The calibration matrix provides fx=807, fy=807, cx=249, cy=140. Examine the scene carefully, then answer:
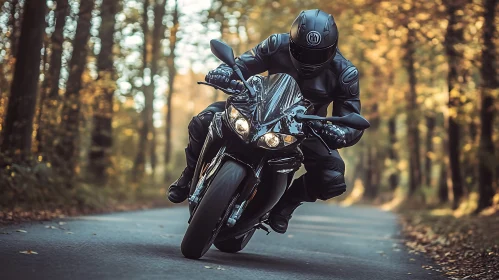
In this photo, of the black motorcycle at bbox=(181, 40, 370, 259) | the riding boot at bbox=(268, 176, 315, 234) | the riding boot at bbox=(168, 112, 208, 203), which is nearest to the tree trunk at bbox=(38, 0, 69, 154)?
the riding boot at bbox=(168, 112, 208, 203)

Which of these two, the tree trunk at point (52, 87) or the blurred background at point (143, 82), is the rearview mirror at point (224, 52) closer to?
the blurred background at point (143, 82)

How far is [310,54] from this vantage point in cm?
725

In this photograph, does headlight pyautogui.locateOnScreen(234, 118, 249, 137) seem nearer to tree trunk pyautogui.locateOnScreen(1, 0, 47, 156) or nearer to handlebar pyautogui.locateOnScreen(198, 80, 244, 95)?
handlebar pyautogui.locateOnScreen(198, 80, 244, 95)

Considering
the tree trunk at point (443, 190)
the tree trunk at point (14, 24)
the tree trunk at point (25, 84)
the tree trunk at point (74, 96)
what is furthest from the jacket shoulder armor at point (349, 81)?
the tree trunk at point (443, 190)

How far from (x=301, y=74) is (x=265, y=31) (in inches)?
931

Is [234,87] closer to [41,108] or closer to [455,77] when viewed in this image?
[41,108]

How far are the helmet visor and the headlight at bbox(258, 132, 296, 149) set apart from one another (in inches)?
33.0

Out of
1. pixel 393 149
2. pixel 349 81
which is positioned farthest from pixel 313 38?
pixel 393 149

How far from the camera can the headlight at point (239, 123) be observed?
6836mm

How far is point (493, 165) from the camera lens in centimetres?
1953

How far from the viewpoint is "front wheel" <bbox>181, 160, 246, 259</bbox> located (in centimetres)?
662

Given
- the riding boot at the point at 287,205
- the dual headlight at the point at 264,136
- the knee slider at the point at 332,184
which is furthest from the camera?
the riding boot at the point at 287,205

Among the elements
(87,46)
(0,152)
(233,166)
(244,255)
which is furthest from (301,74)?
(87,46)

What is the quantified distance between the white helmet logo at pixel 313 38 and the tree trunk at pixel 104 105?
33.1ft
